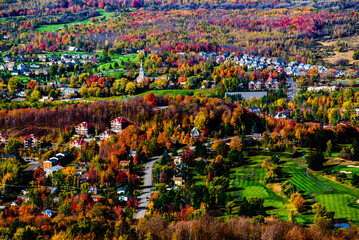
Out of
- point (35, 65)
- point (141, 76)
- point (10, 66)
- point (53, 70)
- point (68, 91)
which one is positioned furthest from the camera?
point (35, 65)

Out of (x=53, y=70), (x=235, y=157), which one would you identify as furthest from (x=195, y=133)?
(x=53, y=70)

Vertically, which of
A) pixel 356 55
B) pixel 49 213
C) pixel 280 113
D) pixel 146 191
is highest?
pixel 356 55

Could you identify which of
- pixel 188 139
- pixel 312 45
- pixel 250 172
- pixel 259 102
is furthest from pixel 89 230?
pixel 312 45

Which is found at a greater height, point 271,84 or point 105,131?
point 105,131

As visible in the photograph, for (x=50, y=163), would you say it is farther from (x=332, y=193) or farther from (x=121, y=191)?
(x=332, y=193)

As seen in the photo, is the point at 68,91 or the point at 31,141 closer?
the point at 31,141

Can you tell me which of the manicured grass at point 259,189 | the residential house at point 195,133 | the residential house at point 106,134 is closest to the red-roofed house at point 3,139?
the residential house at point 106,134

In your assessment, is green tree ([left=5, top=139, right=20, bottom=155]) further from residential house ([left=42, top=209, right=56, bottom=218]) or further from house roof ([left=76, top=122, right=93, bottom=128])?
residential house ([left=42, top=209, right=56, bottom=218])

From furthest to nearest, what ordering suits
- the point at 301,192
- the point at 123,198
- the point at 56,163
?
the point at 56,163 < the point at 301,192 < the point at 123,198
